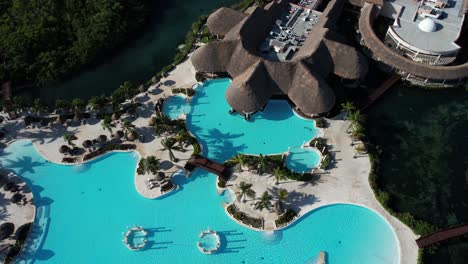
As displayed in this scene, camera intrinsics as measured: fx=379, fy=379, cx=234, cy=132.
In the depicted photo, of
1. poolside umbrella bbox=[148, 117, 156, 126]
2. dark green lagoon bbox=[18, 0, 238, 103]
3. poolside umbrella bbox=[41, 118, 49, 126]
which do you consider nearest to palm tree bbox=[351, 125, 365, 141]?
poolside umbrella bbox=[148, 117, 156, 126]

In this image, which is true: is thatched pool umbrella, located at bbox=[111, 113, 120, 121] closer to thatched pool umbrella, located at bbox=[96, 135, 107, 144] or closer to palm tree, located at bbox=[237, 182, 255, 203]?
thatched pool umbrella, located at bbox=[96, 135, 107, 144]

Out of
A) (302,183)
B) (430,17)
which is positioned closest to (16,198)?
(302,183)

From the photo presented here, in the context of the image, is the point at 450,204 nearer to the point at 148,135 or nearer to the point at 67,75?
the point at 148,135

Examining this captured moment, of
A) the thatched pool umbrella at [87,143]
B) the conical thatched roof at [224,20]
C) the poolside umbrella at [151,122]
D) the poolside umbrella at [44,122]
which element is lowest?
the poolside umbrella at [151,122]

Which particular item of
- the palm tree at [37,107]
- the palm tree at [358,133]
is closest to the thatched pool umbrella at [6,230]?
the palm tree at [37,107]

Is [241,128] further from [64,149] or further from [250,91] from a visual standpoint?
[64,149]

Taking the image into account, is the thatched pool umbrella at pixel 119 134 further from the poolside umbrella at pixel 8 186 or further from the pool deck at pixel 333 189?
the pool deck at pixel 333 189
